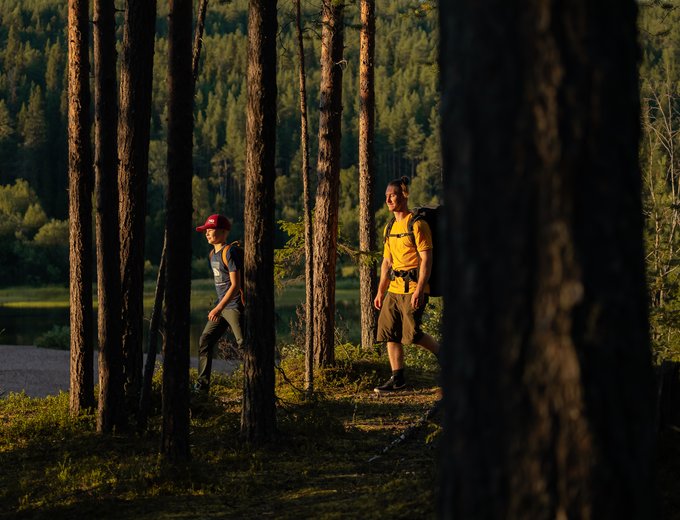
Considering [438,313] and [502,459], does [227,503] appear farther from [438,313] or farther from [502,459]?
[438,313]

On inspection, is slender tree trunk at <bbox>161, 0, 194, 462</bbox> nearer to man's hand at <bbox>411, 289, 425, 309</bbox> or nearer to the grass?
the grass

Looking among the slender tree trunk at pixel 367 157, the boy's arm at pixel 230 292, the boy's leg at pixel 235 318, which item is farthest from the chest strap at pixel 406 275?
the slender tree trunk at pixel 367 157

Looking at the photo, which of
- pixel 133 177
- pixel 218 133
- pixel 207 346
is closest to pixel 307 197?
pixel 133 177

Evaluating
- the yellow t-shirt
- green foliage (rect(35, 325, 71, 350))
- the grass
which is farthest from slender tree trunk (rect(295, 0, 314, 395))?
green foliage (rect(35, 325, 71, 350))

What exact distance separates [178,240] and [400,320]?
369 cm

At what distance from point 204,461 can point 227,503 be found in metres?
1.37

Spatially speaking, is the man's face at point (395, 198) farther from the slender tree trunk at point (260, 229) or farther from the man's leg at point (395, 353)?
the slender tree trunk at point (260, 229)

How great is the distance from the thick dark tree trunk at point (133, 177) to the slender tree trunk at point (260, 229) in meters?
1.84

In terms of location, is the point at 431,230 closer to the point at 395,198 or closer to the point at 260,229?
the point at 395,198

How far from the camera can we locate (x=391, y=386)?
1114 centimetres

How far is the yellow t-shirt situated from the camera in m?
9.68

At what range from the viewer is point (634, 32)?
2467 millimetres

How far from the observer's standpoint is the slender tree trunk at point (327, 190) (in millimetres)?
12312

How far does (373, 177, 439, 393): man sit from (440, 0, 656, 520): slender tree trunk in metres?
7.17
